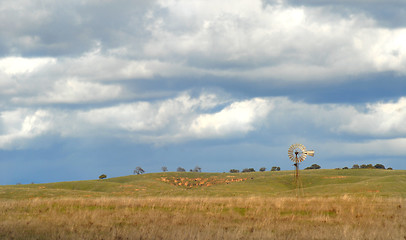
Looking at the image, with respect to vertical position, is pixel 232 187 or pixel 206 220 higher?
pixel 232 187

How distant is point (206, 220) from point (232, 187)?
205ft

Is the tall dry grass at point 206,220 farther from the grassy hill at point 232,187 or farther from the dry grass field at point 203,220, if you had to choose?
the grassy hill at point 232,187

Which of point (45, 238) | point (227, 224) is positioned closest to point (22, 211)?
point (45, 238)

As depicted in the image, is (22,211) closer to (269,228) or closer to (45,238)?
(45,238)

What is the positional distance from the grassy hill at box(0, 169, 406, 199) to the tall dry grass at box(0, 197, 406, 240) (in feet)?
55.6

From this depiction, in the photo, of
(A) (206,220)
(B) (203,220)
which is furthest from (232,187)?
(A) (206,220)

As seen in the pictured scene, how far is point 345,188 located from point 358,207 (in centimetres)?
3628

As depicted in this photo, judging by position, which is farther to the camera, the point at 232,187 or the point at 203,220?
the point at 232,187

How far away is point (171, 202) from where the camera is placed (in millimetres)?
33531

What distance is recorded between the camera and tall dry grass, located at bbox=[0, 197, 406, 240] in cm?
1850

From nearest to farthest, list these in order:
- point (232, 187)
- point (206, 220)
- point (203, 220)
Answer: point (206, 220), point (203, 220), point (232, 187)

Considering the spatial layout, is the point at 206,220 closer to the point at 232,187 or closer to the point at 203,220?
the point at 203,220

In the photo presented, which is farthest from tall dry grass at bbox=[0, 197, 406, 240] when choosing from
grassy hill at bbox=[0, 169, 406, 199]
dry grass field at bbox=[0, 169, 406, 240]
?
grassy hill at bbox=[0, 169, 406, 199]

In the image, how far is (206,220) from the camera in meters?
23.6
